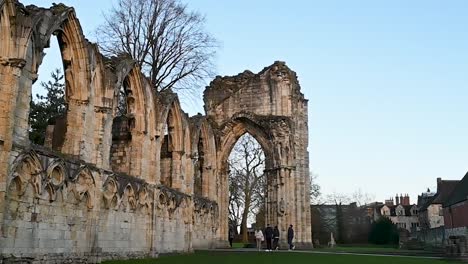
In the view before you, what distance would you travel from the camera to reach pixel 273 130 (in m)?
25.2

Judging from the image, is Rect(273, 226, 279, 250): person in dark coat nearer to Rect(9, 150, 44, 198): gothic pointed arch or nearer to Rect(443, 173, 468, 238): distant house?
Rect(9, 150, 44, 198): gothic pointed arch

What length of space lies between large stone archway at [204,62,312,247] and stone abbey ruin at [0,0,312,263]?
55 millimetres

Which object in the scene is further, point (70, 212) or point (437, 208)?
point (437, 208)

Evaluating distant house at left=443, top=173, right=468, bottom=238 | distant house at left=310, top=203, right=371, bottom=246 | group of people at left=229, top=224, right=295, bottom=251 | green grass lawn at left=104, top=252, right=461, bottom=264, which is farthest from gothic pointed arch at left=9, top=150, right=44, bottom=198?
distant house at left=310, top=203, right=371, bottom=246

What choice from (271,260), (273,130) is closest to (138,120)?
(271,260)

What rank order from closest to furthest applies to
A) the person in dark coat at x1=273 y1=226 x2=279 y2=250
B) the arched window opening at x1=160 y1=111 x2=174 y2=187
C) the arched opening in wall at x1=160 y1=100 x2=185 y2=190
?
1. the arched opening in wall at x1=160 y1=100 x2=185 y2=190
2. the arched window opening at x1=160 y1=111 x2=174 y2=187
3. the person in dark coat at x1=273 y1=226 x2=279 y2=250

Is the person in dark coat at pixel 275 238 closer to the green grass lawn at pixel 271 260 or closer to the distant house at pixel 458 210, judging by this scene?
the green grass lawn at pixel 271 260

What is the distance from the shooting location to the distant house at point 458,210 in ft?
111

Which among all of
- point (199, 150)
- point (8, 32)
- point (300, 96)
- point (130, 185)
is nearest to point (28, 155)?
point (8, 32)

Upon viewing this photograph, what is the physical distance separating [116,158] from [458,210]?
27.5 meters

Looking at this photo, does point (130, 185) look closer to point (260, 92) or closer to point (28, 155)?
point (28, 155)

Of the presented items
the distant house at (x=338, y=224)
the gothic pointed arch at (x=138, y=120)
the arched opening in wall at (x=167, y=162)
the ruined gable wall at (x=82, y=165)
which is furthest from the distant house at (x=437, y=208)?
the gothic pointed arch at (x=138, y=120)

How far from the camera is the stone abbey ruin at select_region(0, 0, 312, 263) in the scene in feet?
32.6

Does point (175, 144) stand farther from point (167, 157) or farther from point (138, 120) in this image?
point (138, 120)
